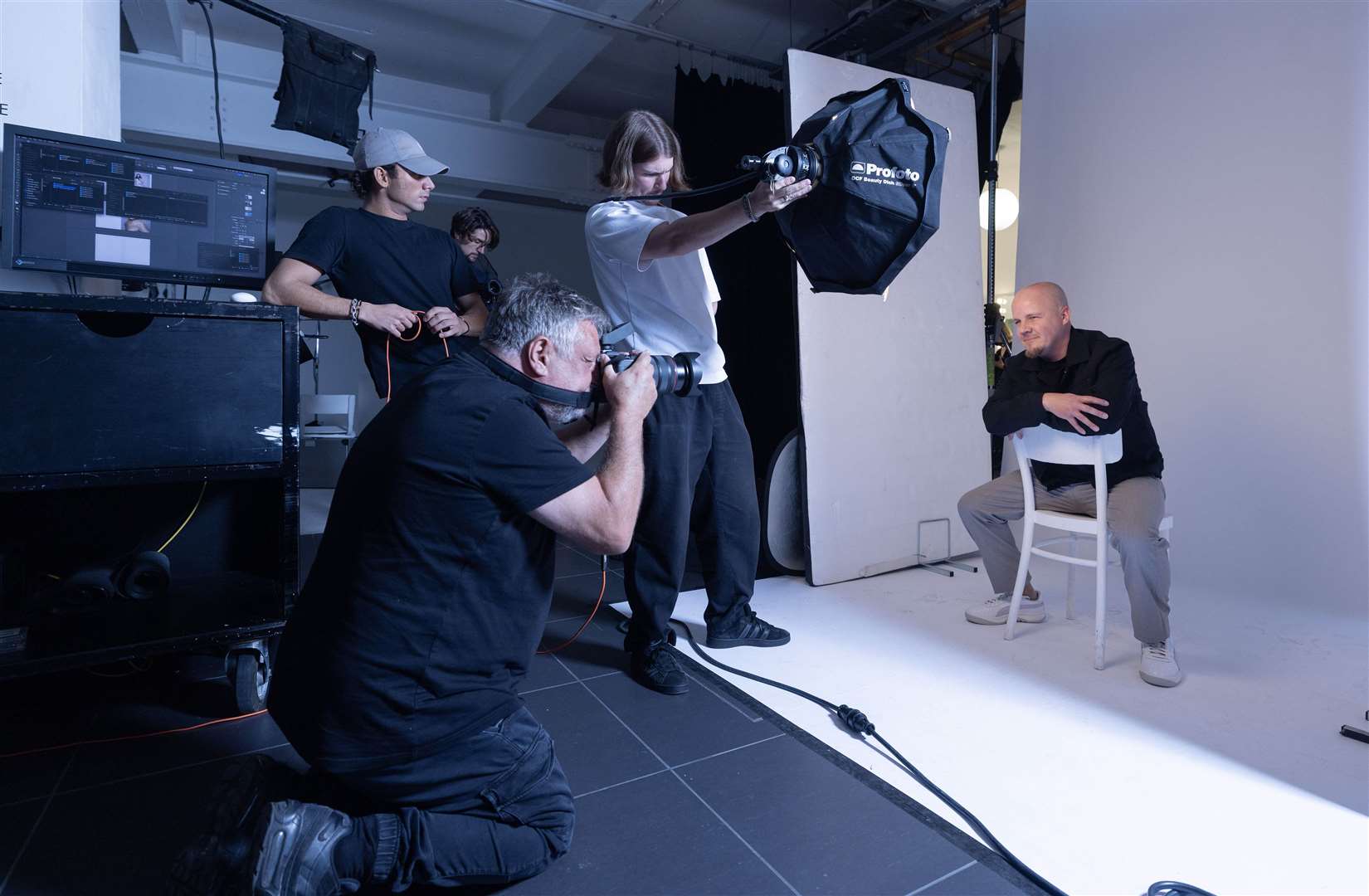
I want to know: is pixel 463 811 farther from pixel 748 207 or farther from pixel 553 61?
pixel 553 61

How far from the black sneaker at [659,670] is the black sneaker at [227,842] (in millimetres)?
869

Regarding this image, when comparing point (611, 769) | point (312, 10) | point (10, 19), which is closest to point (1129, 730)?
point (611, 769)

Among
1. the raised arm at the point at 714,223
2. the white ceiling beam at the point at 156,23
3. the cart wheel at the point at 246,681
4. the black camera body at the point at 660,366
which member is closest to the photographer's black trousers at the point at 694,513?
the raised arm at the point at 714,223

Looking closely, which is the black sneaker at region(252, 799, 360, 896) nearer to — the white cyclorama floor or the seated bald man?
the white cyclorama floor

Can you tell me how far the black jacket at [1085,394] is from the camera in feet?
6.68

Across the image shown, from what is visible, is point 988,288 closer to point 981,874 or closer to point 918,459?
point 918,459

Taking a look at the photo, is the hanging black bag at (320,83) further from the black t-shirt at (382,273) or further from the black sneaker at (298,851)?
the black sneaker at (298,851)

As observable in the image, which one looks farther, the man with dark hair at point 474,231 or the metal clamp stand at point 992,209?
the metal clamp stand at point 992,209

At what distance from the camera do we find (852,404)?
2795 mm

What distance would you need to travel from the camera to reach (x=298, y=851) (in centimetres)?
100

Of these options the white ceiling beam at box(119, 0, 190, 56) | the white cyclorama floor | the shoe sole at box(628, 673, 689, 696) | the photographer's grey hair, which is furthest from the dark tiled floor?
the white ceiling beam at box(119, 0, 190, 56)

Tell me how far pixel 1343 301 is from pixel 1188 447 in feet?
2.14

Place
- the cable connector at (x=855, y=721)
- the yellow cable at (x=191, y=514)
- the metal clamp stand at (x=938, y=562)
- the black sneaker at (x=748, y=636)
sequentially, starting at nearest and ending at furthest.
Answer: the cable connector at (x=855, y=721) < the yellow cable at (x=191, y=514) < the black sneaker at (x=748, y=636) < the metal clamp stand at (x=938, y=562)

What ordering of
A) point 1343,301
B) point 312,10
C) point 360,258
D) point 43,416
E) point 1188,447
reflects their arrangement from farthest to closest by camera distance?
point 312,10, point 1188,447, point 1343,301, point 360,258, point 43,416
